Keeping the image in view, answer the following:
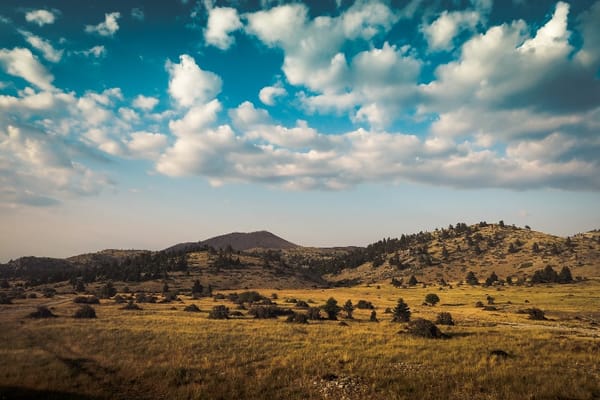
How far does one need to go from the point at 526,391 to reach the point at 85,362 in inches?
836

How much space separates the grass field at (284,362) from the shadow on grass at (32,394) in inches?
2.6

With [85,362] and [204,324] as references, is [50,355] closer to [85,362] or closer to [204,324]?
[85,362]

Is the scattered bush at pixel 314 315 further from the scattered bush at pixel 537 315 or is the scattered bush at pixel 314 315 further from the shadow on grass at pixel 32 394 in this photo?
the shadow on grass at pixel 32 394

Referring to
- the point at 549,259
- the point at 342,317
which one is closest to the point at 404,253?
the point at 549,259

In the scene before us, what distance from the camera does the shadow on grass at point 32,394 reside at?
13250 mm

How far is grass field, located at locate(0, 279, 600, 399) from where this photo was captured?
14.6 metres

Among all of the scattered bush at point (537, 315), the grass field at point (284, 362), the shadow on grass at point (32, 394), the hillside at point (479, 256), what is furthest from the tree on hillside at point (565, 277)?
the shadow on grass at point (32, 394)

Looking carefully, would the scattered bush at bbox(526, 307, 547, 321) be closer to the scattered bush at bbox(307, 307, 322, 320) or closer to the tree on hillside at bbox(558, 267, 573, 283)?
the scattered bush at bbox(307, 307, 322, 320)

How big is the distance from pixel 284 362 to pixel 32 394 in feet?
36.8

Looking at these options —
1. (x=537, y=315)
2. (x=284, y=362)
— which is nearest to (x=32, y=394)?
(x=284, y=362)

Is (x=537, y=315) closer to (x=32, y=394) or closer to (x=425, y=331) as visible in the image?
(x=425, y=331)

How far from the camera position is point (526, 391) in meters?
14.6

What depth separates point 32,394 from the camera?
13.6 metres

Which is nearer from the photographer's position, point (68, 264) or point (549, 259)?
point (549, 259)
